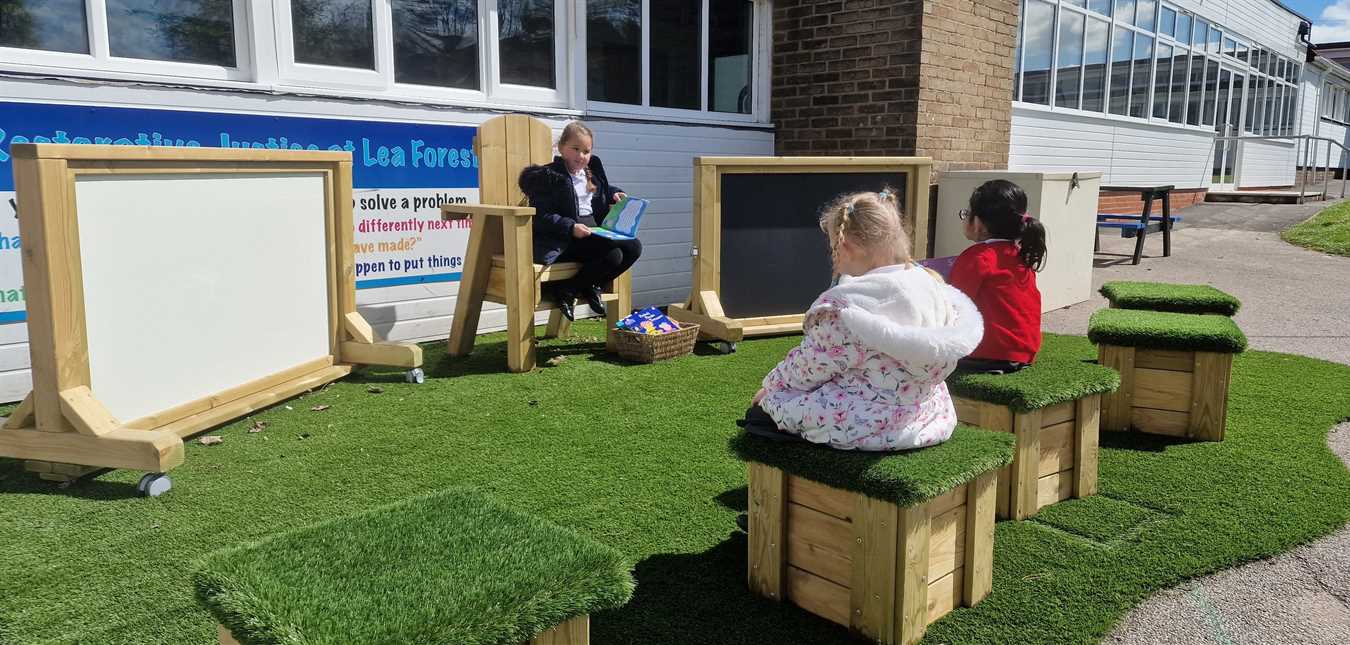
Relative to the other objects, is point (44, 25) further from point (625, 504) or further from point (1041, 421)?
point (1041, 421)

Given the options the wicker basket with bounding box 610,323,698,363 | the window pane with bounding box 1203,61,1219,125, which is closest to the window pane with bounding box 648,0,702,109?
the wicker basket with bounding box 610,323,698,363

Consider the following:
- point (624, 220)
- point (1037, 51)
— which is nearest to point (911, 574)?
point (624, 220)

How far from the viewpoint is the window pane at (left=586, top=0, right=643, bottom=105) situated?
7.36 metres

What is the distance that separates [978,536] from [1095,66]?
12.7m

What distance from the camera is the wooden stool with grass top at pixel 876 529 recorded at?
7.86 feet

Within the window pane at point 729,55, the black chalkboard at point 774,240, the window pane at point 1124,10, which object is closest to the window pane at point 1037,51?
the window pane at point 1124,10

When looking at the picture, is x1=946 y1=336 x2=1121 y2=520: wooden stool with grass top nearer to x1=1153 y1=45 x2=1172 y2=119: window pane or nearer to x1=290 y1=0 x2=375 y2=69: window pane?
x1=290 y1=0 x2=375 y2=69: window pane

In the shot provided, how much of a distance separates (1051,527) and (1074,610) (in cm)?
67

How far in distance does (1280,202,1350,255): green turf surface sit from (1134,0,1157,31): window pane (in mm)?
4011

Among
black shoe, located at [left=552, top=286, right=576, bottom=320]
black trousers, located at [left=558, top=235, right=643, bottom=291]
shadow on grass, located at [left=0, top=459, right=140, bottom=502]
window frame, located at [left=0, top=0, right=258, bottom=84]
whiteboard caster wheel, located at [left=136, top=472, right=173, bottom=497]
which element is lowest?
shadow on grass, located at [left=0, top=459, right=140, bottom=502]

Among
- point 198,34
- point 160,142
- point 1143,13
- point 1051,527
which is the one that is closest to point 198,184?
point 160,142

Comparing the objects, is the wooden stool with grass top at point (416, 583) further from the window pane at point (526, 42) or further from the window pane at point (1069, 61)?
the window pane at point (1069, 61)

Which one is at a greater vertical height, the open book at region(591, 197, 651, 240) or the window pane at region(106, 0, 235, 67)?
the window pane at region(106, 0, 235, 67)

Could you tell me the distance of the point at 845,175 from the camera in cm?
711
